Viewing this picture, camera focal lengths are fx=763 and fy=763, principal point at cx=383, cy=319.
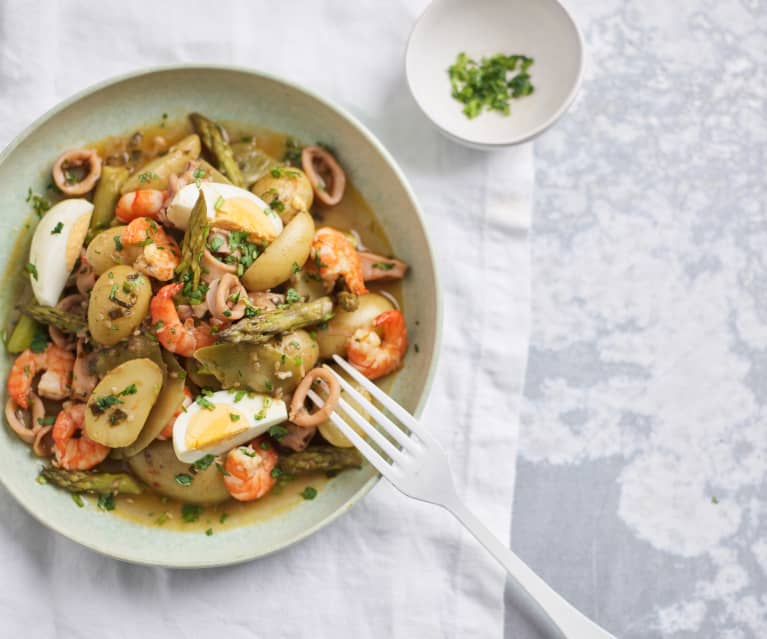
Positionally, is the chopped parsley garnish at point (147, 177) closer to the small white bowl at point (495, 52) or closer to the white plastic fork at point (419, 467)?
the white plastic fork at point (419, 467)

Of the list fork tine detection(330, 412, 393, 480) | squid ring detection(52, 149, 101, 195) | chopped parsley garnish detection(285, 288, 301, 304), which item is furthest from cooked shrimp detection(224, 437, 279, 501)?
squid ring detection(52, 149, 101, 195)

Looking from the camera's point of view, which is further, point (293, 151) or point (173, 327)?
point (293, 151)

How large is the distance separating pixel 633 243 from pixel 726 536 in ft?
4.17

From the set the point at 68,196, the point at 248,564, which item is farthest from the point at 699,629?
the point at 68,196

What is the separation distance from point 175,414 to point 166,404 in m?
0.05

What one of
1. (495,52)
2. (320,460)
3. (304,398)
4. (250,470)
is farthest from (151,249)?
(495,52)

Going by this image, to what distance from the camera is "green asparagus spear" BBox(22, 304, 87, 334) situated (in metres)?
2.69

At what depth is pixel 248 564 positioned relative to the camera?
3000 millimetres

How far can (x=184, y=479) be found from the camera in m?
2.71

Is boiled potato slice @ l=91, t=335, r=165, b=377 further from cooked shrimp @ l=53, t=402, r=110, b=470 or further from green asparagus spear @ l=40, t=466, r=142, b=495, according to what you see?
green asparagus spear @ l=40, t=466, r=142, b=495

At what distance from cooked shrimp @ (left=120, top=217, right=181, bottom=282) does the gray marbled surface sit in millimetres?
1489

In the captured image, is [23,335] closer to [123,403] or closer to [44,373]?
[44,373]

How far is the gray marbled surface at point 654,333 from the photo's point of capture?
3.12 m

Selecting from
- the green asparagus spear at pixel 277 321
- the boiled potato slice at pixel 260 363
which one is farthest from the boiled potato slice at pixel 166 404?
the green asparagus spear at pixel 277 321
